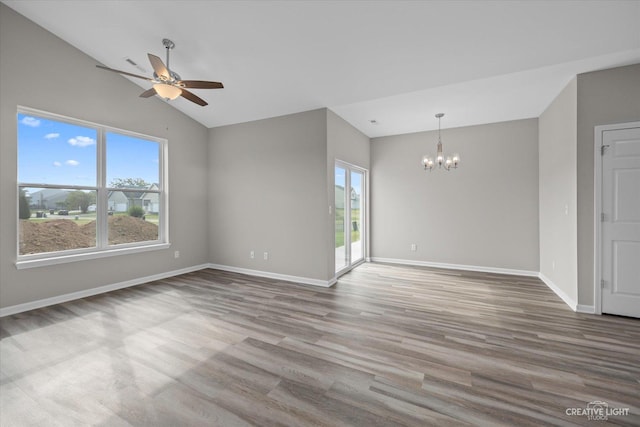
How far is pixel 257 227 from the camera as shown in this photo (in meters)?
5.14

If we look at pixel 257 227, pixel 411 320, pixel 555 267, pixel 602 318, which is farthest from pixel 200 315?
pixel 555 267

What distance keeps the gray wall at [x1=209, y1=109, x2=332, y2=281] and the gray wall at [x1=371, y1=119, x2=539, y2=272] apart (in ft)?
7.43

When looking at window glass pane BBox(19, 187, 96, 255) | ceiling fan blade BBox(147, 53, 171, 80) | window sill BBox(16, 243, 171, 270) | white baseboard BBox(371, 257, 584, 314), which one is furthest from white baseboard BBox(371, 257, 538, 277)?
window glass pane BBox(19, 187, 96, 255)

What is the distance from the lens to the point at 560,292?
12.6ft

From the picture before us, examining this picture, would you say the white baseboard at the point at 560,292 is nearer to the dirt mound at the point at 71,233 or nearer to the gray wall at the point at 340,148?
the gray wall at the point at 340,148

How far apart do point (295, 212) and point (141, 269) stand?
2.90 meters

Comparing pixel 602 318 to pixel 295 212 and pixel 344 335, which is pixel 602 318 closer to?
pixel 344 335

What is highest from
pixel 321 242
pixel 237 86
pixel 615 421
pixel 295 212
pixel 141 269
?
pixel 237 86

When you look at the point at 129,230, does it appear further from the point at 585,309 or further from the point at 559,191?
the point at 559,191

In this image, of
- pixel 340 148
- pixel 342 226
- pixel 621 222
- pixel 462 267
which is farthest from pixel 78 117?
pixel 621 222

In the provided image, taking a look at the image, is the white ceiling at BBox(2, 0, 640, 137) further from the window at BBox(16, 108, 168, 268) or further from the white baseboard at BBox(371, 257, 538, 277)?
the white baseboard at BBox(371, 257, 538, 277)

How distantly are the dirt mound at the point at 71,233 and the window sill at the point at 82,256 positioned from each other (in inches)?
6.8

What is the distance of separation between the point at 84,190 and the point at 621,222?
730 centimetres

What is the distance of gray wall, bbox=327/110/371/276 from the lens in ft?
14.8
